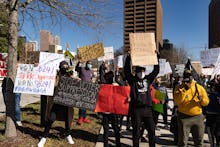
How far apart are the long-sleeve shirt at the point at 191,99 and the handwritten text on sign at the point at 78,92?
6.28ft

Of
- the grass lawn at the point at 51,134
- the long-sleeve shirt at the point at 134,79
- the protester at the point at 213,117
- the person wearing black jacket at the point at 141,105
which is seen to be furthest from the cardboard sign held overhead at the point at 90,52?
the protester at the point at 213,117

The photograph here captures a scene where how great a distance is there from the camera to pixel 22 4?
21.6 ft

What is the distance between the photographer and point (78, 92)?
258 inches

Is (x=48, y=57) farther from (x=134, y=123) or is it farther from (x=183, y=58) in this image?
(x=183, y=58)

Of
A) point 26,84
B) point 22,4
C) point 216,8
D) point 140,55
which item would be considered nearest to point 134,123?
point 140,55

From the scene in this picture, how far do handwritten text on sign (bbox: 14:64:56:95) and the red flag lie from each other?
1081 millimetres

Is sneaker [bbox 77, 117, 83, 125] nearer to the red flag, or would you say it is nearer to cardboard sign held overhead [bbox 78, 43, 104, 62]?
cardboard sign held overhead [bbox 78, 43, 104, 62]

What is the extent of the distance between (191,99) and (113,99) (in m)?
1.81

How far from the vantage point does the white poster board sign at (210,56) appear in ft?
31.6

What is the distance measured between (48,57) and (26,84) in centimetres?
100

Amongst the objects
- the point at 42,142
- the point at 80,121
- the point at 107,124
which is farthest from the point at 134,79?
the point at 80,121

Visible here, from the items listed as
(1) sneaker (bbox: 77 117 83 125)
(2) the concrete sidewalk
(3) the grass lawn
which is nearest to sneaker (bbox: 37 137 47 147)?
(3) the grass lawn

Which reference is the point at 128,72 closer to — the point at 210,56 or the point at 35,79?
the point at 35,79

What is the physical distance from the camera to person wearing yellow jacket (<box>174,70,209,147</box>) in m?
5.28
